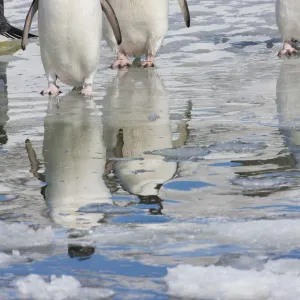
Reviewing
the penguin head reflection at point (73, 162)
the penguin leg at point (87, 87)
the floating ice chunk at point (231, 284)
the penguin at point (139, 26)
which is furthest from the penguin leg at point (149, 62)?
the floating ice chunk at point (231, 284)

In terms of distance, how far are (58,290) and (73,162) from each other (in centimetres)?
155

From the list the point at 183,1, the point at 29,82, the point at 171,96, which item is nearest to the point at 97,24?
the point at 171,96

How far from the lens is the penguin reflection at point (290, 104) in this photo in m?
3.97

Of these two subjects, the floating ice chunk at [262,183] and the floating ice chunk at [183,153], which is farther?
the floating ice chunk at [183,153]

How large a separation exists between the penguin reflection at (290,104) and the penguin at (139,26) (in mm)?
1018

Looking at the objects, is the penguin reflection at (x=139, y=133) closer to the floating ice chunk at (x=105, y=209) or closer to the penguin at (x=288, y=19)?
the floating ice chunk at (x=105, y=209)

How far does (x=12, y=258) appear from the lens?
2.36 m

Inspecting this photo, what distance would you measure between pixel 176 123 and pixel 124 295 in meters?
2.57

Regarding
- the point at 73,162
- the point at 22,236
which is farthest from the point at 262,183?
the point at 22,236

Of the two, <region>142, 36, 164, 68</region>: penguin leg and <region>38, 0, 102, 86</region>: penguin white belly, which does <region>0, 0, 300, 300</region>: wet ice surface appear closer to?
<region>38, 0, 102, 86</region>: penguin white belly

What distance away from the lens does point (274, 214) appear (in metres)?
2.74

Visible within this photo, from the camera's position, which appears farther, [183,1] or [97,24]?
[183,1]

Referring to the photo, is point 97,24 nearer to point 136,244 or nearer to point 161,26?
point 161,26

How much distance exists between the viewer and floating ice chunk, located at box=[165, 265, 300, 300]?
6.63 feet
